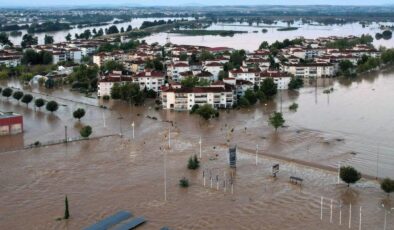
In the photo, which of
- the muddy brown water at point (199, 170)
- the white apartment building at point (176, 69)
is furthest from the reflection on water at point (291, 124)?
the white apartment building at point (176, 69)

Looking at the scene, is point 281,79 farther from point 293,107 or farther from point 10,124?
Result: point 10,124

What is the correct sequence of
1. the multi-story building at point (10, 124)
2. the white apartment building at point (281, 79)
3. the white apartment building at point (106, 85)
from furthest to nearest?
1. the white apartment building at point (281, 79)
2. the white apartment building at point (106, 85)
3. the multi-story building at point (10, 124)

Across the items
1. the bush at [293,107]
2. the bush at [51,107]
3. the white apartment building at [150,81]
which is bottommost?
the bush at [293,107]

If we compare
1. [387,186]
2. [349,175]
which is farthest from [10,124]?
[387,186]

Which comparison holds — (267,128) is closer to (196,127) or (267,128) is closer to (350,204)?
(196,127)

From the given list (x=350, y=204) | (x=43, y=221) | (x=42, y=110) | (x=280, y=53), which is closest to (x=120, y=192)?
(x=43, y=221)

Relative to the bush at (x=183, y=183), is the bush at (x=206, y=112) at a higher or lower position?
higher

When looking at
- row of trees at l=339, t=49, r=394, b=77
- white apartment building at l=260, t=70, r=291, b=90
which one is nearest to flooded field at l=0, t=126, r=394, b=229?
white apartment building at l=260, t=70, r=291, b=90

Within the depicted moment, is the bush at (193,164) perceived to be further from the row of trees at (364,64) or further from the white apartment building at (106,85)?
the row of trees at (364,64)
